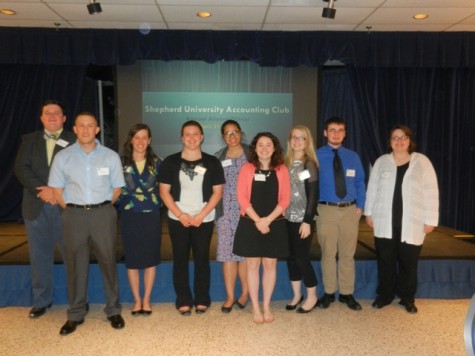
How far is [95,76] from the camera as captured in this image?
5.97m

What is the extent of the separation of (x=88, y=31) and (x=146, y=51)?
0.72m

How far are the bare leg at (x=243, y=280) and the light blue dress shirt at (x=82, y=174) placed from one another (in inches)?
44.1

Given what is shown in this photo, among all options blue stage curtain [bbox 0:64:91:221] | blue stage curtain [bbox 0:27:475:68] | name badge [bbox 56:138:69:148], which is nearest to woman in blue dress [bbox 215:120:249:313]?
name badge [bbox 56:138:69:148]

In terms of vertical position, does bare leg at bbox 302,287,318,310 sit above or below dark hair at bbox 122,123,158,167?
below

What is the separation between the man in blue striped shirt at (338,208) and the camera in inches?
119

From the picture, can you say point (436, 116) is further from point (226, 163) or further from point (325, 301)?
point (226, 163)

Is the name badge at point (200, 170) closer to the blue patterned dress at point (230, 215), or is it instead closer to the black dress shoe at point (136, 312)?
the blue patterned dress at point (230, 215)

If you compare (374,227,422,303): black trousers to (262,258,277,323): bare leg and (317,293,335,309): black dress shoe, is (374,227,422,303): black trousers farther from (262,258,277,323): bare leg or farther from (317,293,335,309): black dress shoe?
(262,258,277,323): bare leg

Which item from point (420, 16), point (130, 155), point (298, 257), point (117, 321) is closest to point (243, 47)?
point (420, 16)

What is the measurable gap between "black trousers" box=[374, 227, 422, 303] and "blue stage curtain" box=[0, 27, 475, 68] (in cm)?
282

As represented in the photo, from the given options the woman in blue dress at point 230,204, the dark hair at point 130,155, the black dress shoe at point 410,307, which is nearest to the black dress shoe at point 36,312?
the dark hair at point 130,155

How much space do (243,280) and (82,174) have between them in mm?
1418

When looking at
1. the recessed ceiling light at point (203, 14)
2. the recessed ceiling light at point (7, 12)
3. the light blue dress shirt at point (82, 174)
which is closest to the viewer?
the light blue dress shirt at point (82, 174)

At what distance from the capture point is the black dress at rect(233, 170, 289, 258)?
2.76 meters
